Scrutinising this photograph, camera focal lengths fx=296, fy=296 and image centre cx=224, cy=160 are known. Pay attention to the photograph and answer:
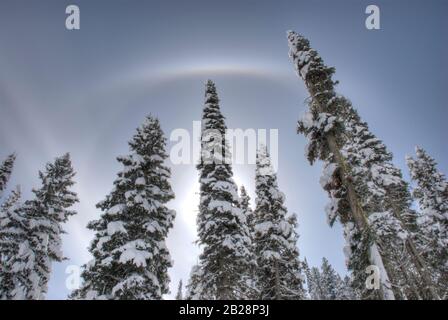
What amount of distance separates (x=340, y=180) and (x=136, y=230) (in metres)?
10.9

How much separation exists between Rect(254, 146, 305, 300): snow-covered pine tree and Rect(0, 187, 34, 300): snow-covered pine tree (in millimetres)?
15699

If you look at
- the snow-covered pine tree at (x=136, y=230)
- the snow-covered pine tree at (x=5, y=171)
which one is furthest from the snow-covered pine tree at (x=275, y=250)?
the snow-covered pine tree at (x=5, y=171)

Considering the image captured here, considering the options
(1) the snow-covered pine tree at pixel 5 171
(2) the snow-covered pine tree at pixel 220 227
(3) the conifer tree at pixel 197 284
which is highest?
(1) the snow-covered pine tree at pixel 5 171

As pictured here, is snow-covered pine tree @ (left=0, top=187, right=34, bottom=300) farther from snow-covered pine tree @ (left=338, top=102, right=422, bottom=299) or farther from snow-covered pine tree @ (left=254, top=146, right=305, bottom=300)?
snow-covered pine tree @ (left=338, top=102, right=422, bottom=299)

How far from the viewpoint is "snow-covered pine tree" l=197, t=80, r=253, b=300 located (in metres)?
16.4

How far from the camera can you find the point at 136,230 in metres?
16.2

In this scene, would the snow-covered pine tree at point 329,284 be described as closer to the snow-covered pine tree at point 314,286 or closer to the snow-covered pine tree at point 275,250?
the snow-covered pine tree at point 314,286

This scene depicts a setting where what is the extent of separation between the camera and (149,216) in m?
16.7

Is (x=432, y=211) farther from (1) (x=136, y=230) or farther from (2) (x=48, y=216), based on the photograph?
(2) (x=48, y=216)

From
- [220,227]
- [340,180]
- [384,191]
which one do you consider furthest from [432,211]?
[220,227]

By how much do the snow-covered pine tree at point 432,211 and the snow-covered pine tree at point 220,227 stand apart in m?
15.0

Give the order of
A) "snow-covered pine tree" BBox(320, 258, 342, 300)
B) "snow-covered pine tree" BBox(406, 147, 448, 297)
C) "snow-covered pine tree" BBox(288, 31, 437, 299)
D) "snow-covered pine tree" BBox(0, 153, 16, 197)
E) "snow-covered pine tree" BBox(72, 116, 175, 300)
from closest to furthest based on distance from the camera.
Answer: "snow-covered pine tree" BBox(288, 31, 437, 299)
"snow-covered pine tree" BBox(72, 116, 175, 300)
"snow-covered pine tree" BBox(406, 147, 448, 297)
"snow-covered pine tree" BBox(0, 153, 16, 197)
"snow-covered pine tree" BBox(320, 258, 342, 300)

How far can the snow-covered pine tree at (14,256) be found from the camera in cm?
1908

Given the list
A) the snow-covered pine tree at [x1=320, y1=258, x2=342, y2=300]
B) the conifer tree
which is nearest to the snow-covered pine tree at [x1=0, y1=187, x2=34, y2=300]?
the conifer tree
